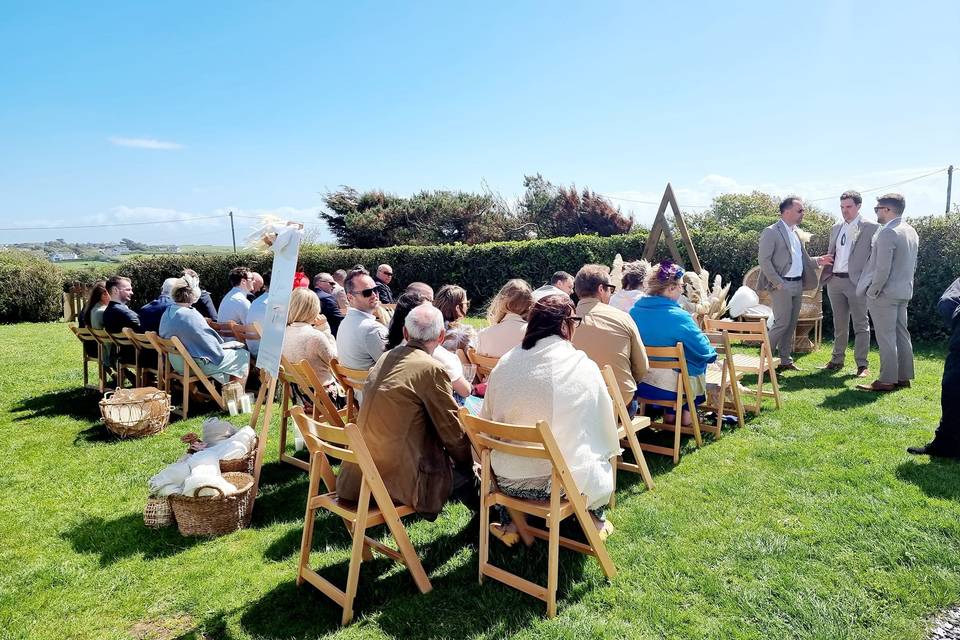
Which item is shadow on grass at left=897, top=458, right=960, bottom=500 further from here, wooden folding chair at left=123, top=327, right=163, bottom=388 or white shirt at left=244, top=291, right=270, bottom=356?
wooden folding chair at left=123, top=327, right=163, bottom=388

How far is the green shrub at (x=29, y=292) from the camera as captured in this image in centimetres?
1769

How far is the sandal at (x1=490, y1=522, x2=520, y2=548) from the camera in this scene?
3.47m

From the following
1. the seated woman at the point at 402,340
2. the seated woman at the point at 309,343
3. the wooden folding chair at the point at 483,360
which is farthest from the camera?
the seated woman at the point at 309,343

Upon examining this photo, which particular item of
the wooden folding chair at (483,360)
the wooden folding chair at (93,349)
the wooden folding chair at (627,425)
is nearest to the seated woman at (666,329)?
the wooden folding chair at (627,425)

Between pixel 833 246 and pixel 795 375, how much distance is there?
1.72 meters

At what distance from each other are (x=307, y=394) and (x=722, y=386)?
3433 millimetres

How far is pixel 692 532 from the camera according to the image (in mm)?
3605

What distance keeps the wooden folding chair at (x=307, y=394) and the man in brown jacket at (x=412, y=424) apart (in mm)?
848

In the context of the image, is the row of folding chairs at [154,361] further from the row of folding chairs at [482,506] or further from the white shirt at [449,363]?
the row of folding chairs at [482,506]

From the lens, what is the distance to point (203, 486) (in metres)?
3.83

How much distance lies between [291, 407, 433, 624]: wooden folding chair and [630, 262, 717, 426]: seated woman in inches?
94.4

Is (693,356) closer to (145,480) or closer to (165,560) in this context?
(165,560)

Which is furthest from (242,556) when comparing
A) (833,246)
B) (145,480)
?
(833,246)

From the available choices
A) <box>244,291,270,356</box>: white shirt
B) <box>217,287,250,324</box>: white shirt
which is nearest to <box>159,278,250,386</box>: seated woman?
<box>244,291,270,356</box>: white shirt
